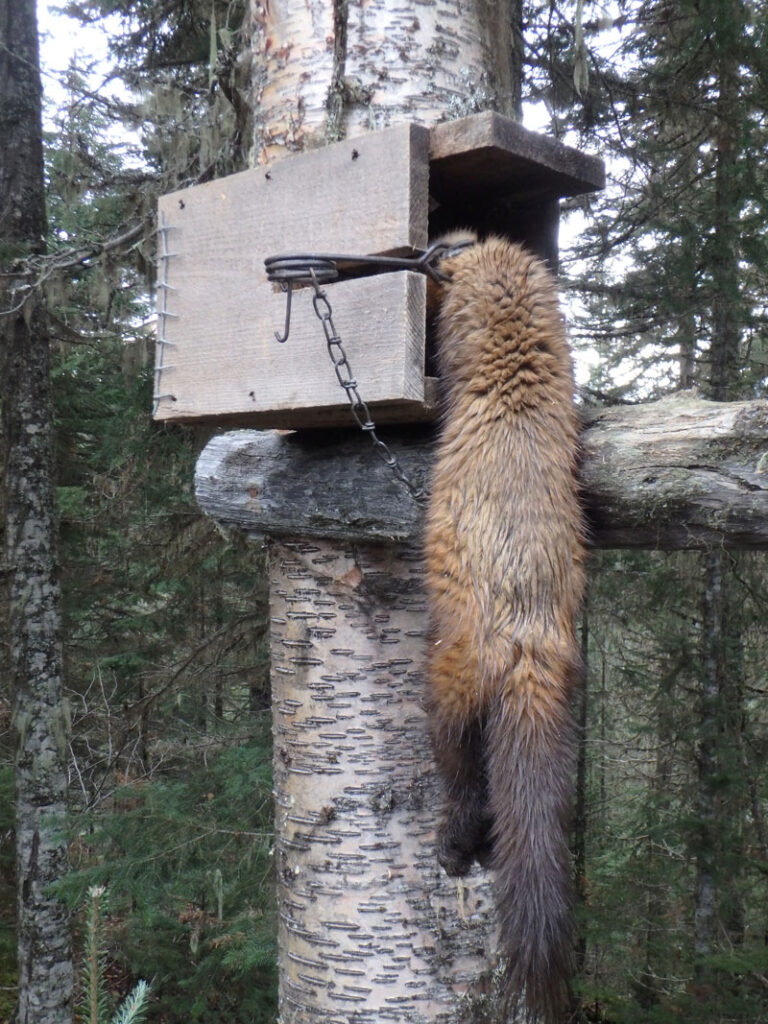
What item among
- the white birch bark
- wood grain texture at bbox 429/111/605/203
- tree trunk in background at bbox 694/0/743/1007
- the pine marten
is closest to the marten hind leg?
the pine marten

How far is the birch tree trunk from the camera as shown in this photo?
2246mm

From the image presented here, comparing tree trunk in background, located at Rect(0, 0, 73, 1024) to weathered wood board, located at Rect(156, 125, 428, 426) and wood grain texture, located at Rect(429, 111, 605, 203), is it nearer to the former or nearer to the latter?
weathered wood board, located at Rect(156, 125, 428, 426)

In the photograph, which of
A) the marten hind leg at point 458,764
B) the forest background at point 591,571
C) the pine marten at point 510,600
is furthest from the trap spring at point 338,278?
the forest background at point 591,571

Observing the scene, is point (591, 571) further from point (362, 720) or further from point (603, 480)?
point (603, 480)

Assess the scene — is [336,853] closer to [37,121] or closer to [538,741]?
[538,741]

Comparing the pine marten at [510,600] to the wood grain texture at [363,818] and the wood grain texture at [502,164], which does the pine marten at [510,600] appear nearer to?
the wood grain texture at [502,164]

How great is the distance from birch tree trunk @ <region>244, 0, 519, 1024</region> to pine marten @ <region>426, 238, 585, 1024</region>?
49 centimetres

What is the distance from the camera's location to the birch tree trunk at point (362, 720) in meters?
2.25

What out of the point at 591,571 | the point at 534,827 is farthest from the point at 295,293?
the point at 591,571

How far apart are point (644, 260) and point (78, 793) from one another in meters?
6.29

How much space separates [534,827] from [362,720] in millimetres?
897

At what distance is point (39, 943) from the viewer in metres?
6.15

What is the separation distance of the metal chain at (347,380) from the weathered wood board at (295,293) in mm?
32

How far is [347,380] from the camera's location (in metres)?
1.88
